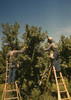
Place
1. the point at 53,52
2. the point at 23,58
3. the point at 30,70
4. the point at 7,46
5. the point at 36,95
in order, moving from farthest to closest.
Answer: the point at 7,46
the point at 30,70
the point at 23,58
the point at 36,95
the point at 53,52

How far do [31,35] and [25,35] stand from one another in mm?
691

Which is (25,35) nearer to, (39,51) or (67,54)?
(39,51)

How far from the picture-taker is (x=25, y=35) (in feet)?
28.3

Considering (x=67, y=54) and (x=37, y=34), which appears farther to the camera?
(x=67, y=54)

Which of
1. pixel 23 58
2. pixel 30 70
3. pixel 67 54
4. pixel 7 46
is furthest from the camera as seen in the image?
pixel 67 54

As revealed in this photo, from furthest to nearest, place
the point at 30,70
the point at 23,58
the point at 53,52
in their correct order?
the point at 30,70, the point at 23,58, the point at 53,52

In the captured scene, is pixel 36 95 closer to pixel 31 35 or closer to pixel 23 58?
pixel 23 58

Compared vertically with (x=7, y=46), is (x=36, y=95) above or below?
below

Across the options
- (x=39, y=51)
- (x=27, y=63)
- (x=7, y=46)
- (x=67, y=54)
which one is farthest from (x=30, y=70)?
(x=67, y=54)

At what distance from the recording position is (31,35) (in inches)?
326

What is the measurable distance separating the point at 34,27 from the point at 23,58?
316cm

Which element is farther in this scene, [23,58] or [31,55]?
[31,55]

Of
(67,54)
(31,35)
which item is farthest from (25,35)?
(67,54)

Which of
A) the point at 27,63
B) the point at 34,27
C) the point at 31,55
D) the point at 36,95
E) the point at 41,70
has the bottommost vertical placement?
the point at 36,95
